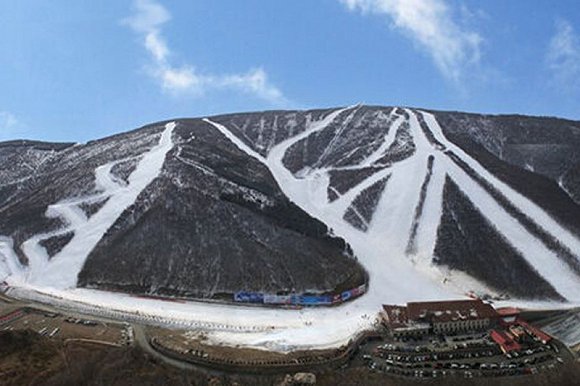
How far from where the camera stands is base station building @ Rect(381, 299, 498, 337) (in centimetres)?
6016

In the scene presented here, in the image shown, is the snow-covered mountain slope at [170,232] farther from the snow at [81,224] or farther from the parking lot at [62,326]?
the parking lot at [62,326]

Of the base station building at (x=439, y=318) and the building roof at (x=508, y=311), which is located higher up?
the building roof at (x=508, y=311)

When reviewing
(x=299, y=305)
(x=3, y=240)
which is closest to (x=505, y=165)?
(x=299, y=305)

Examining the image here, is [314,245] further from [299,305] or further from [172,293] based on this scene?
[172,293]

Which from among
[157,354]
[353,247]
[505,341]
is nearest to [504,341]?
[505,341]

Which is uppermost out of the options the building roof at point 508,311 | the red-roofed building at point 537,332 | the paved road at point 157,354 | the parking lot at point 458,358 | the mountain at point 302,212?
the mountain at point 302,212

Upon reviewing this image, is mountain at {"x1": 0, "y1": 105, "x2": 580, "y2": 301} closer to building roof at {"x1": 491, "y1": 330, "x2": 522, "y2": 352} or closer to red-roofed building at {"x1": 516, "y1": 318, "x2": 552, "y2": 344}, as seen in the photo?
red-roofed building at {"x1": 516, "y1": 318, "x2": 552, "y2": 344}

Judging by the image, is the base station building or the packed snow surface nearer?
the base station building

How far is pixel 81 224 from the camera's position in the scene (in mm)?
93688

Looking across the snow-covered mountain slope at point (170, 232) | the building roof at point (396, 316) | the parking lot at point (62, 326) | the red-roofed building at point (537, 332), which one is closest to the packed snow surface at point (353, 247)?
the snow-covered mountain slope at point (170, 232)

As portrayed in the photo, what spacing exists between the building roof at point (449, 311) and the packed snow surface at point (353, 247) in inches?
216

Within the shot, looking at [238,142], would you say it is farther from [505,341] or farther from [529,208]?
[505,341]

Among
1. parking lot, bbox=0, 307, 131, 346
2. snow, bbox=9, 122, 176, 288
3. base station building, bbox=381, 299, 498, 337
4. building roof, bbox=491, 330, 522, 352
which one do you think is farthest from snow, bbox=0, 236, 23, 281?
building roof, bbox=491, 330, 522, 352

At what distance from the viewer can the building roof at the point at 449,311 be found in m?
61.2
